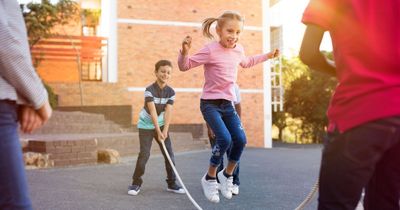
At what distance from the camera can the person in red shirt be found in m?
1.67

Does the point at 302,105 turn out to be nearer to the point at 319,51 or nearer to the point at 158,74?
the point at 158,74

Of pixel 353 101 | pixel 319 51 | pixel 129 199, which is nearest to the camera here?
pixel 353 101

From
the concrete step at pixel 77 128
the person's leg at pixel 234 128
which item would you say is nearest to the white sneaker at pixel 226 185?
the person's leg at pixel 234 128

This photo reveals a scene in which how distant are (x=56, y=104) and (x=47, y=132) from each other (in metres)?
4.02

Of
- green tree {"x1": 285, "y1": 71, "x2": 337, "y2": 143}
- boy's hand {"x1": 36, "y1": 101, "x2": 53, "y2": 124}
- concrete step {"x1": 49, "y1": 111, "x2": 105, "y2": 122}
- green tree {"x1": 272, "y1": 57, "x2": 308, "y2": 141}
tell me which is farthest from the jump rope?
green tree {"x1": 272, "y1": 57, "x2": 308, "y2": 141}

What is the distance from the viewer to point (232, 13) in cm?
495

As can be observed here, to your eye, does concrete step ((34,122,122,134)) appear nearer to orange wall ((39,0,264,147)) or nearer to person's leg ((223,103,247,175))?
orange wall ((39,0,264,147))

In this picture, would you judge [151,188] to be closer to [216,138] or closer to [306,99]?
[216,138]

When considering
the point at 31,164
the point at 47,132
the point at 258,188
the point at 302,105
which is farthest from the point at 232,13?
the point at 302,105

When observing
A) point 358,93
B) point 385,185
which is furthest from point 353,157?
point 385,185

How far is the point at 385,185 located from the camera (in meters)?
1.89

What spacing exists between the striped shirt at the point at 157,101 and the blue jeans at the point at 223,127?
104 centimetres

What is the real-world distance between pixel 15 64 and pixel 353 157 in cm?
108

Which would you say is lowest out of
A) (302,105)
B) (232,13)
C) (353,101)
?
(302,105)
